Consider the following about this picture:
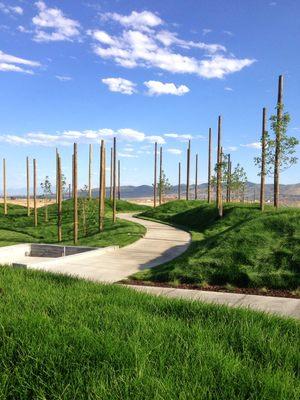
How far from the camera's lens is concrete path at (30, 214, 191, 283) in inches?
482

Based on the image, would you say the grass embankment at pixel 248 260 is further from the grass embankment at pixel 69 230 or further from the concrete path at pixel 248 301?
the grass embankment at pixel 69 230

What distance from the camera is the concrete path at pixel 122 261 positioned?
12.2 m

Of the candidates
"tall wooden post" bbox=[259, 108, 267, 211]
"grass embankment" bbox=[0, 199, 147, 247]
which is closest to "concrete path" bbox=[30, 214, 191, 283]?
"grass embankment" bbox=[0, 199, 147, 247]

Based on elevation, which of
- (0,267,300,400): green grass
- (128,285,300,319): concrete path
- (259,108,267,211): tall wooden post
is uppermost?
(259,108,267,211): tall wooden post

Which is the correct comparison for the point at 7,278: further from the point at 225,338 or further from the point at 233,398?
the point at 233,398

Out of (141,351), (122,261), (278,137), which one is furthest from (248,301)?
(278,137)

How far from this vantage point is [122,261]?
1481cm

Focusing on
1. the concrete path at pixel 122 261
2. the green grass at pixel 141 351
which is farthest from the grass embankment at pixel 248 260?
the green grass at pixel 141 351

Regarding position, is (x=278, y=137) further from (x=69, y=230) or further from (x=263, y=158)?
(x=69, y=230)

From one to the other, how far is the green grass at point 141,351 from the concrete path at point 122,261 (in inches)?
173

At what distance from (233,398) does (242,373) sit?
1.47 feet

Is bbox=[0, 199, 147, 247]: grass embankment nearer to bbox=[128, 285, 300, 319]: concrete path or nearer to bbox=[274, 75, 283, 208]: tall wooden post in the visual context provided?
bbox=[274, 75, 283, 208]: tall wooden post

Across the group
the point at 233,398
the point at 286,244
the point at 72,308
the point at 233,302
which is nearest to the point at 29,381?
the point at 233,398

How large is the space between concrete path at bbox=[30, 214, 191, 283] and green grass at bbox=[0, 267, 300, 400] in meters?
4.39
